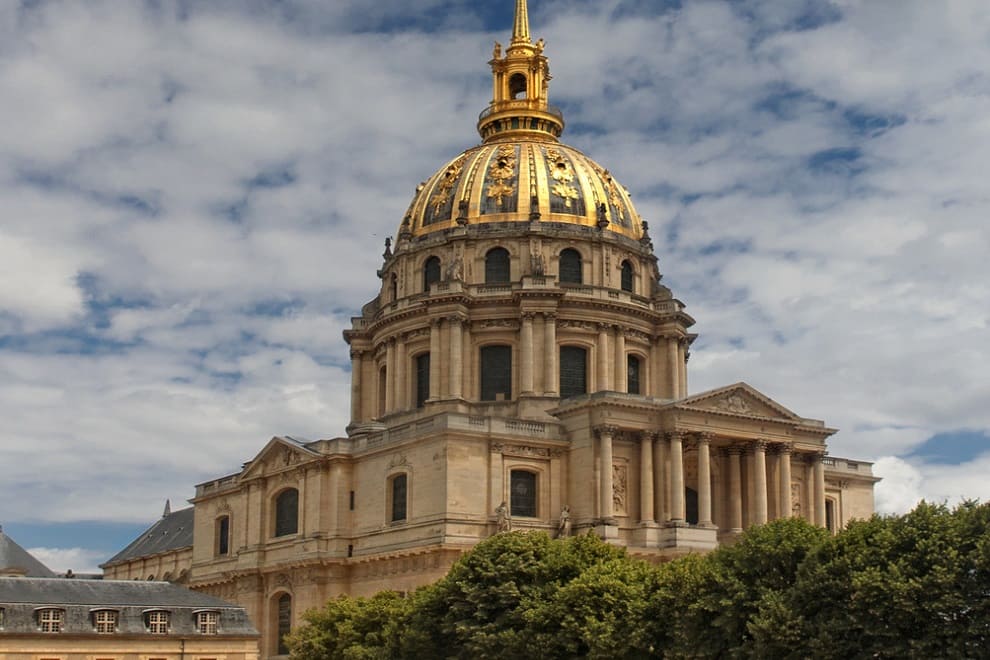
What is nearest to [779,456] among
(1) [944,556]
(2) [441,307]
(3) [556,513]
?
(3) [556,513]

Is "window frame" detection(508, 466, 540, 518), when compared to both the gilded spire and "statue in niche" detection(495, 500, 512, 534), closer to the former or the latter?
"statue in niche" detection(495, 500, 512, 534)

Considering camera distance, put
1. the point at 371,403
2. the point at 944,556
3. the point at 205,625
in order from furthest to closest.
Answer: the point at 371,403 < the point at 205,625 < the point at 944,556

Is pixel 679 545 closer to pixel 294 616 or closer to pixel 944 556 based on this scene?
pixel 294 616

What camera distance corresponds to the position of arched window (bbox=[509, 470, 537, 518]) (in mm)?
70500

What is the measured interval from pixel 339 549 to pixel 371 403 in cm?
1544

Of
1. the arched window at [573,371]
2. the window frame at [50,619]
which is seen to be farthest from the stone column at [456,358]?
the window frame at [50,619]

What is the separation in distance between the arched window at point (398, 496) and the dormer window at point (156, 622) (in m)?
12.1

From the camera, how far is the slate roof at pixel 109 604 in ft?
209

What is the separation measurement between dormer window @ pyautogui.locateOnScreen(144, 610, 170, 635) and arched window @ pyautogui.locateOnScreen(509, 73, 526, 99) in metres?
42.4

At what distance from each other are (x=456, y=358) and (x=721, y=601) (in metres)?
37.4

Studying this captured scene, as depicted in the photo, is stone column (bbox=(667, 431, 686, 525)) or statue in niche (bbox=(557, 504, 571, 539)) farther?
stone column (bbox=(667, 431, 686, 525))

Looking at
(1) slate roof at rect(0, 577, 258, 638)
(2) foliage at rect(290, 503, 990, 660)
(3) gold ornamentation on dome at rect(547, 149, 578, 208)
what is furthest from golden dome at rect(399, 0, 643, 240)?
(2) foliage at rect(290, 503, 990, 660)

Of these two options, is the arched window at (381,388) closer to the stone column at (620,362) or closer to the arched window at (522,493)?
the stone column at (620,362)

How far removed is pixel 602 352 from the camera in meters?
81.6
